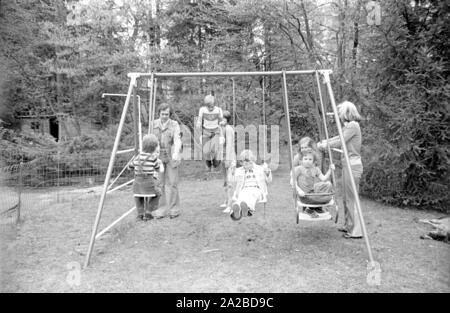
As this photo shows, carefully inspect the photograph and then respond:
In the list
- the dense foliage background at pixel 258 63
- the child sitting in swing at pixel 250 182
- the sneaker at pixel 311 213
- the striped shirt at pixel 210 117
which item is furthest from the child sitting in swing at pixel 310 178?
the dense foliage background at pixel 258 63

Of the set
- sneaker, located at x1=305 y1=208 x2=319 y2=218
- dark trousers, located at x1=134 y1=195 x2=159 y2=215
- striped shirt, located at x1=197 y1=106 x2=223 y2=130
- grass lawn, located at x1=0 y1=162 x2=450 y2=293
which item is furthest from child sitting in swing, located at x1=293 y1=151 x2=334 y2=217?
dark trousers, located at x1=134 y1=195 x2=159 y2=215

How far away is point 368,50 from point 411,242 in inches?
160

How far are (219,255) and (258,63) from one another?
8162 millimetres

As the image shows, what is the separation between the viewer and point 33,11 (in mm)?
12820

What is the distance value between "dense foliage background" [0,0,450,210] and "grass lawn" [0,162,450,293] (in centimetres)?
145

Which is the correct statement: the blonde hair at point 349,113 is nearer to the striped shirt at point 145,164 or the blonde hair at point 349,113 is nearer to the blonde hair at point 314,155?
the blonde hair at point 314,155

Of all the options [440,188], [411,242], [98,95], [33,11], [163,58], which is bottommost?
[411,242]

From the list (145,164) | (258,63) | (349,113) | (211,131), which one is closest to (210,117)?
(211,131)

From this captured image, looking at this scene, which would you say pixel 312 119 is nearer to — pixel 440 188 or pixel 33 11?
pixel 440 188

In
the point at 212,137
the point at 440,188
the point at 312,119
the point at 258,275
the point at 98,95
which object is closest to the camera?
the point at 258,275

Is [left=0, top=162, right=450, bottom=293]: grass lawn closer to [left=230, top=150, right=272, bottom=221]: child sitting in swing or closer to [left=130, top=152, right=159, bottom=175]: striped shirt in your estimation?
[left=230, top=150, right=272, bottom=221]: child sitting in swing

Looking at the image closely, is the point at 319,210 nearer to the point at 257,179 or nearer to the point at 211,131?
the point at 257,179

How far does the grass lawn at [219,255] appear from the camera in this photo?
3.66 meters
